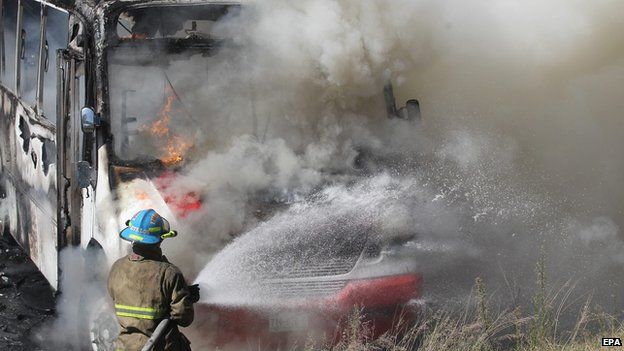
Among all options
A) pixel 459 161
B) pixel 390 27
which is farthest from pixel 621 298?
pixel 390 27

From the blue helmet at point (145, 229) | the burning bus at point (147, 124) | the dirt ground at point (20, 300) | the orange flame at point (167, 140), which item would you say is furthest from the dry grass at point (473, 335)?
the dirt ground at point (20, 300)

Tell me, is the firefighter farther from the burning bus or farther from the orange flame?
the orange flame

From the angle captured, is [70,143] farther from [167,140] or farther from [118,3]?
[118,3]

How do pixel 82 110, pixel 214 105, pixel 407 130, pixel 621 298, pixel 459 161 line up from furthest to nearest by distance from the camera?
pixel 459 161 → pixel 621 298 → pixel 407 130 → pixel 214 105 → pixel 82 110

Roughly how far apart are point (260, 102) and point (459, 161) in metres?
2.93

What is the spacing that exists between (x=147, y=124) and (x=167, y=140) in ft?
0.62

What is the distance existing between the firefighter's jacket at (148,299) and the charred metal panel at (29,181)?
249cm

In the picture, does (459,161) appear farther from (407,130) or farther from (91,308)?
(91,308)

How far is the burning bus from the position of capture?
18.7 feet

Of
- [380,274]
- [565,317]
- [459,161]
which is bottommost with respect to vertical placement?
[565,317]

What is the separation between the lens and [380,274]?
19.0ft

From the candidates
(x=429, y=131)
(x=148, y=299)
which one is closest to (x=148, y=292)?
(x=148, y=299)

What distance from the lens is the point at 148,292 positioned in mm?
4312

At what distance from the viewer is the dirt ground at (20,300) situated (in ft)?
21.7
